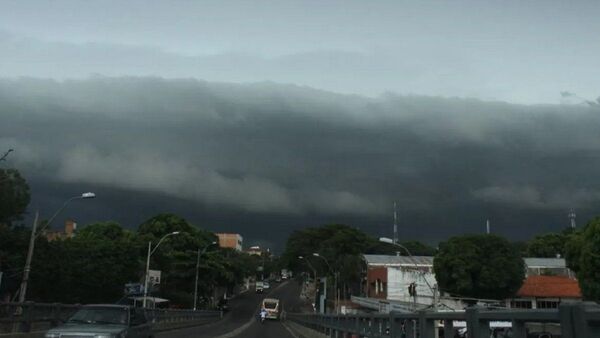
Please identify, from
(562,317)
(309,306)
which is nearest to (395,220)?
(309,306)

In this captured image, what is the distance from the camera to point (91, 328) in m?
15.1

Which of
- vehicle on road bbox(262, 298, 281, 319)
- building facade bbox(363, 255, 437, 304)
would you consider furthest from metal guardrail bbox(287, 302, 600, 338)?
vehicle on road bbox(262, 298, 281, 319)

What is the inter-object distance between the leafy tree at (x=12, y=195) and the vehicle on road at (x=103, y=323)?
151 feet

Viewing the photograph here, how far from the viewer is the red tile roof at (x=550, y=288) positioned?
7188cm

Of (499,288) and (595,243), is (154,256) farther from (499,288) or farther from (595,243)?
(595,243)

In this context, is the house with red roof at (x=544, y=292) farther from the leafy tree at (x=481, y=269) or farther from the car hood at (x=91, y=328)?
the car hood at (x=91, y=328)

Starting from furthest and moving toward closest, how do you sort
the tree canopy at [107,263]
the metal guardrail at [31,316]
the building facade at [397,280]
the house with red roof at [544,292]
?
the building facade at [397,280]
the house with red roof at [544,292]
the tree canopy at [107,263]
the metal guardrail at [31,316]

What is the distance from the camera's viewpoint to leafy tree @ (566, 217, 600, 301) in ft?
163

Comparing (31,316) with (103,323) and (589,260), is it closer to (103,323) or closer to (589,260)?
(103,323)

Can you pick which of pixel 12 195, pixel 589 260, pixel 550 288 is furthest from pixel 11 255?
pixel 550 288

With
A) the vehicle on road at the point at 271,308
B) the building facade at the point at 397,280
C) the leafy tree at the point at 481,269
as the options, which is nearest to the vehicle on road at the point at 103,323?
the leafy tree at the point at 481,269

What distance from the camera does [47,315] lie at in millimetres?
24688

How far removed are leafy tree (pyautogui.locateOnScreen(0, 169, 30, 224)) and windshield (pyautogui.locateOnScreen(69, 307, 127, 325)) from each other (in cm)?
4614

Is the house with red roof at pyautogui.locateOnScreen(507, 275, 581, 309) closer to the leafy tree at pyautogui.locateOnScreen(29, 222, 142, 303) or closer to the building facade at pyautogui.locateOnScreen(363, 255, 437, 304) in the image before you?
the building facade at pyautogui.locateOnScreen(363, 255, 437, 304)
